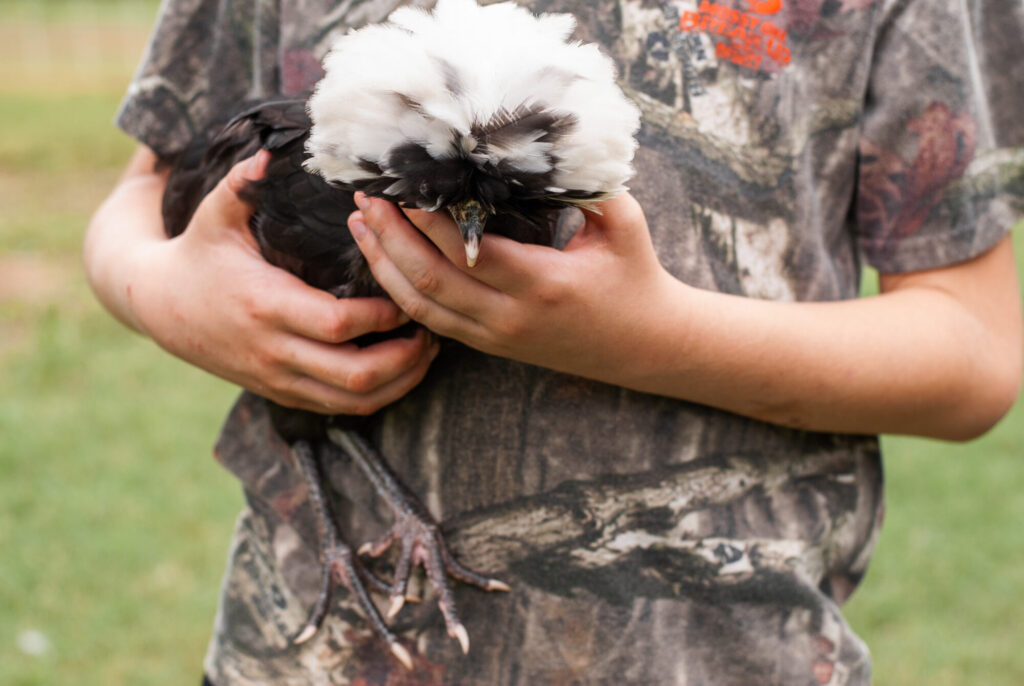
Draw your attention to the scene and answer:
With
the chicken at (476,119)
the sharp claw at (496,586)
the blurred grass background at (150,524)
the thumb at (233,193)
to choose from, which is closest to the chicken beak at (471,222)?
the chicken at (476,119)

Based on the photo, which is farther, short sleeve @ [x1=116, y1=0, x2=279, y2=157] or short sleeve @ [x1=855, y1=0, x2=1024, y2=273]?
short sleeve @ [x1=116, y1=0, x2=279, y2=157]

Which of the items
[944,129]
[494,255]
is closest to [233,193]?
[494,255]

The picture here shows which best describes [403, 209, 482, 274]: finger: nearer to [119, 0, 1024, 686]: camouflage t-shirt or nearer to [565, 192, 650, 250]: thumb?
[565, 192, 650, 250]: thumb

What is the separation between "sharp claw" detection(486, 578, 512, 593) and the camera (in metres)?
1.38

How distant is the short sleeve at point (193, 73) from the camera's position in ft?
5.31

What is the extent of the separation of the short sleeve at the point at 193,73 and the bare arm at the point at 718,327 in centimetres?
62

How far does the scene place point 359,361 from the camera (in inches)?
51.9

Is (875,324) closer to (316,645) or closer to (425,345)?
(425,345)

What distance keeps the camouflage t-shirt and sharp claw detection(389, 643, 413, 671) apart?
1.0 inches

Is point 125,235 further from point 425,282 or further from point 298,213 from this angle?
point 425,282

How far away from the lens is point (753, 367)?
4.34 ft

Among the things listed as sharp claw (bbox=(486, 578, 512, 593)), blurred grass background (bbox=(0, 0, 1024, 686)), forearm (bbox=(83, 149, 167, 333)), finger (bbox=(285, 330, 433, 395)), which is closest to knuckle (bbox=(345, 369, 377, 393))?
finger (bbox=(285, 330, 433, 395))

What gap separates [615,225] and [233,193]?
56 centimetres

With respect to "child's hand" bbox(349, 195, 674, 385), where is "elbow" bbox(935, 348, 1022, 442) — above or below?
below
